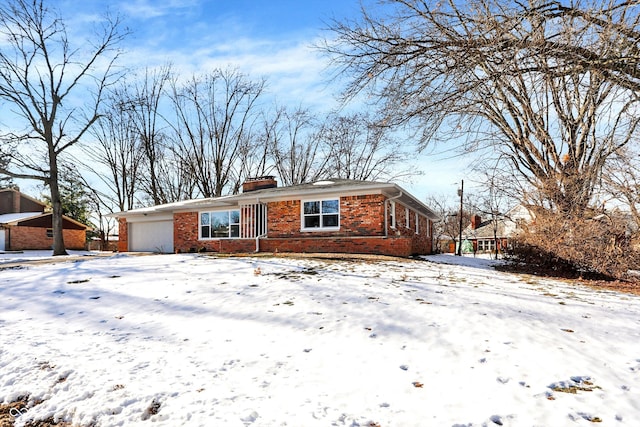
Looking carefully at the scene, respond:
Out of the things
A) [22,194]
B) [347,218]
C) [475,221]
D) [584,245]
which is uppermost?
[22,194]

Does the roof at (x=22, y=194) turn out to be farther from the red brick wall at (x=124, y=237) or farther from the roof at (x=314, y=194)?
the roof at (x=314, y=194)

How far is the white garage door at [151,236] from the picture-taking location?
20891 mm

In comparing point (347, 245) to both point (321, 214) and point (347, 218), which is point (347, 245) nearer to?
point (347, 218)

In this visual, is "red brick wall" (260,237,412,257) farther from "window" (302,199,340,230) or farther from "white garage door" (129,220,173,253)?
"white garage door" (129,220,173,253)

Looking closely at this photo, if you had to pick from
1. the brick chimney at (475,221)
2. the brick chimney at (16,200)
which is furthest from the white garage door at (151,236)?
the brick chimney at (475,221)

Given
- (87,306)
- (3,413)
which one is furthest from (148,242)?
(3,413)

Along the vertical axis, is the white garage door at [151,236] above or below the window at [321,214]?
below

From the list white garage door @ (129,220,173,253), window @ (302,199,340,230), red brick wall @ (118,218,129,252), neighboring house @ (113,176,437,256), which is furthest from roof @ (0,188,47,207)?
window @ (302,199,340,230)

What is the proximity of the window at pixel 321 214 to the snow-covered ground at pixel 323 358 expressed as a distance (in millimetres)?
8590

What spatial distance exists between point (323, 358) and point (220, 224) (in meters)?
15.7

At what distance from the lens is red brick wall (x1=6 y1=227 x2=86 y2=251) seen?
27062 mm

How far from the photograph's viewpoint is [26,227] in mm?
27891

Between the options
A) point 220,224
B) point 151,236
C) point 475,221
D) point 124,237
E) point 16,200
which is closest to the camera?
point 220,224

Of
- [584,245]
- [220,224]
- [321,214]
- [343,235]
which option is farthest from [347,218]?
[584,245]
